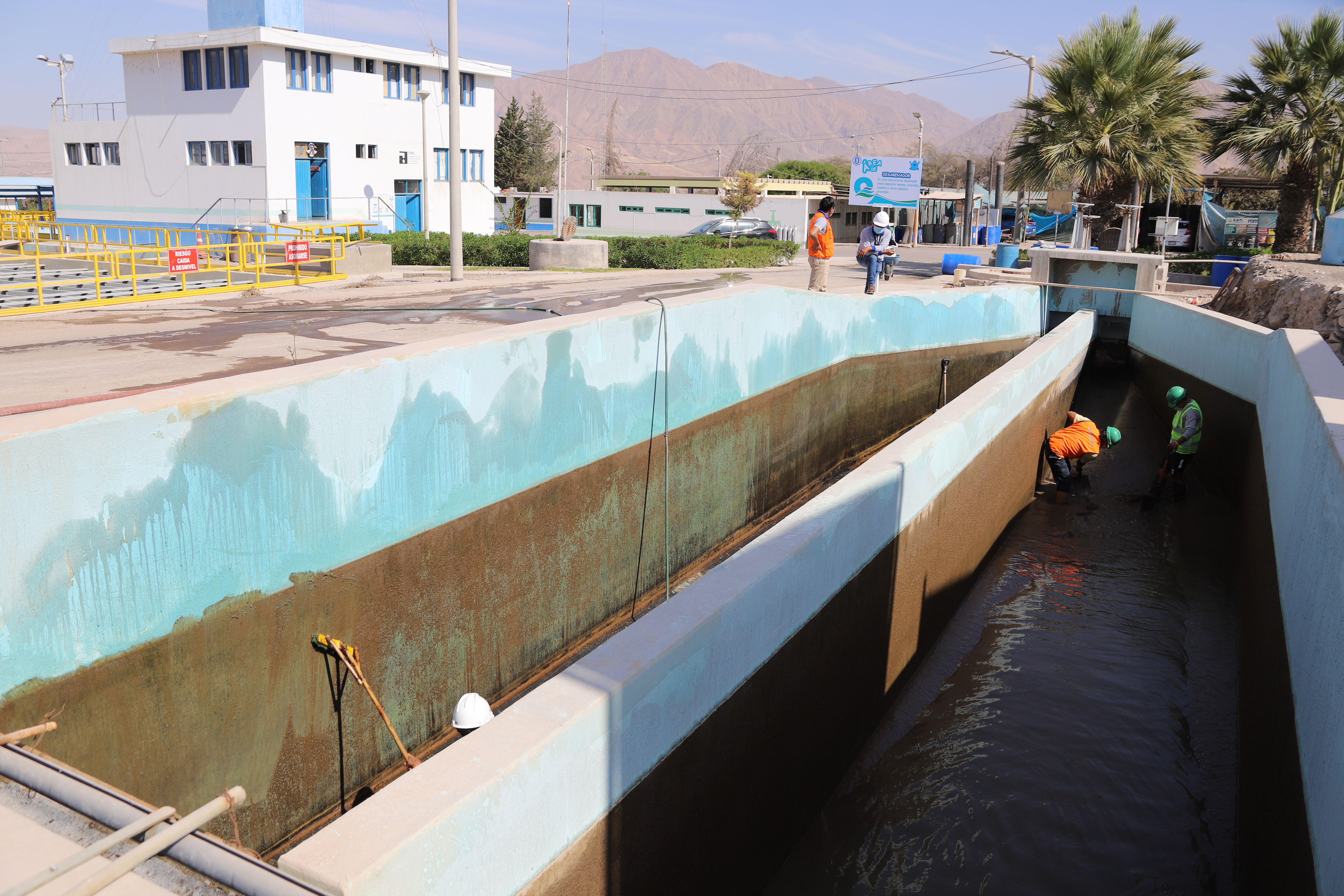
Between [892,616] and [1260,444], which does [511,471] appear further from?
[1260,444]

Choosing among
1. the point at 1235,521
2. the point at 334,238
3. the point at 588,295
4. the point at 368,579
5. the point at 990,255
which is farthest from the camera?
the point at 990,255

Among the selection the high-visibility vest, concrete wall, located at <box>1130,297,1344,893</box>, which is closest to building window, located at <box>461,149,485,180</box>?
the high-visibility vest

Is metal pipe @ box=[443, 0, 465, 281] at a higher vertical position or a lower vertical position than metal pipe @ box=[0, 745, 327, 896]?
higher

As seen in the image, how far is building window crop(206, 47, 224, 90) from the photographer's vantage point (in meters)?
35.3

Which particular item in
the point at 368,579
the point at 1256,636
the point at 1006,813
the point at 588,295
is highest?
the point at 588,295

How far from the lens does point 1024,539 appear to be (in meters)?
13.0

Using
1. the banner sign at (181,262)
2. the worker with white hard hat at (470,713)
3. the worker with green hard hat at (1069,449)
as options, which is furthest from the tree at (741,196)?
the worker with white hard hat at (470,713)

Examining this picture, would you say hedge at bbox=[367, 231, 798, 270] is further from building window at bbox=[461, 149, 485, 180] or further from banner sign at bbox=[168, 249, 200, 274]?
building window at bbox=[461, 149, 485, 180]

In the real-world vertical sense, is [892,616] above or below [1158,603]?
above

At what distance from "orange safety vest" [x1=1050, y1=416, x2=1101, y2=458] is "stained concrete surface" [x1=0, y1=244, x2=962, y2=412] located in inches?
152

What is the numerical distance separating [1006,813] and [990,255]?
103 ft

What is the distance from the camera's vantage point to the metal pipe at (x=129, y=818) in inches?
110

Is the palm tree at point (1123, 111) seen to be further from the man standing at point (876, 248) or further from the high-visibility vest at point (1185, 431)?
the high-visibility vest at point (1185, 431)

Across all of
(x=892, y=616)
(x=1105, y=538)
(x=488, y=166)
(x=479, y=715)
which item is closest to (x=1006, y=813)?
(x=892, y=616)
